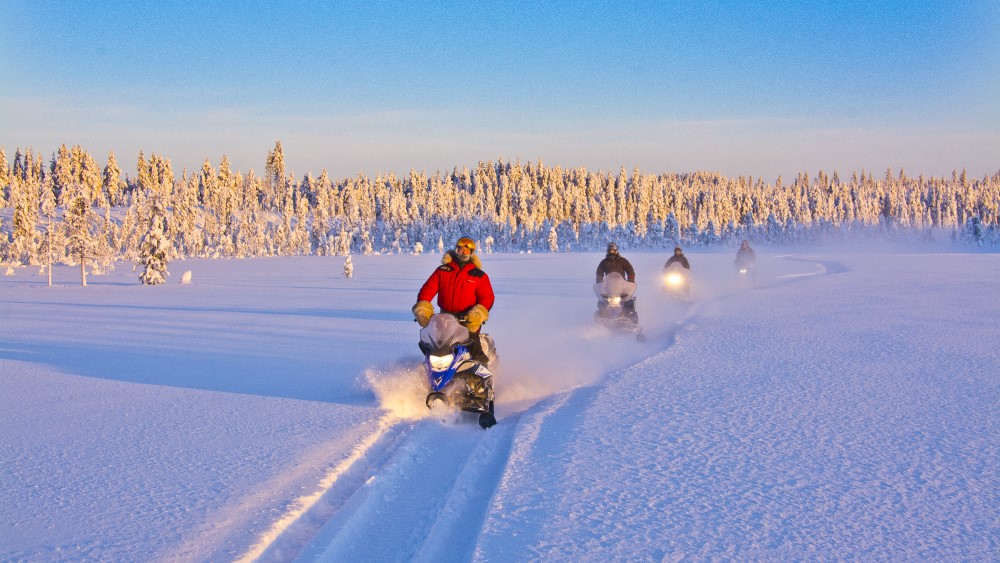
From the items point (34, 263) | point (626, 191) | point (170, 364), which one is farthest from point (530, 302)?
point (626, 191)

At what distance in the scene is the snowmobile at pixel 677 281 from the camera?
19625 mm

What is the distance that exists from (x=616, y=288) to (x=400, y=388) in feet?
21.5

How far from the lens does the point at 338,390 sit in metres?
8.60

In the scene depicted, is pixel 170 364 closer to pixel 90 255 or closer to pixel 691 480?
pixel 691 480

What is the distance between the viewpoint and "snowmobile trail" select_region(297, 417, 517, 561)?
3951 millimetres

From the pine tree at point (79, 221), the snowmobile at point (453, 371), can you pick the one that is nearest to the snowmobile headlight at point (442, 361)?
the snowmobile at point (453, 371)

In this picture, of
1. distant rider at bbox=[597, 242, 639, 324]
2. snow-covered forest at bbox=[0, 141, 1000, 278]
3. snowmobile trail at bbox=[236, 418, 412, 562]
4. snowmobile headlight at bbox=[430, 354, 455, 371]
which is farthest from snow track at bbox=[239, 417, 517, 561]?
snow-covered forest at bbox=[0, 141, 1000, 278]

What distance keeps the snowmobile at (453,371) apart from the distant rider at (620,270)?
6762 mm

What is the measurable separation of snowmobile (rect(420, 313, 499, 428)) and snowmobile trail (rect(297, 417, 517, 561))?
25.8 inches

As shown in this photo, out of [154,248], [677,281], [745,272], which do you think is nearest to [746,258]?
[745,272]

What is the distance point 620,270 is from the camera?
1376 centimetres

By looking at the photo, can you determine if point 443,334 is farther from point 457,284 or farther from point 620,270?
point 620,270

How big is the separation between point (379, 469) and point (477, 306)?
8.54 feet

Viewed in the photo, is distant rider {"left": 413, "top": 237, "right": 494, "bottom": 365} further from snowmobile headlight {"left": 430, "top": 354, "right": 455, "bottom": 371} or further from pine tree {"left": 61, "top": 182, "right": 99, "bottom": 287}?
pine tree {"left": 61, "top": 182, "right": 99, "bottom": 287}
